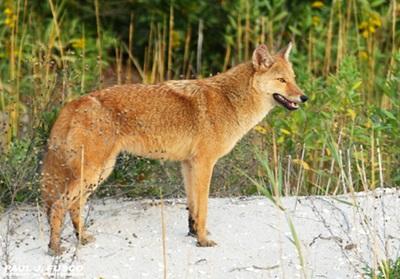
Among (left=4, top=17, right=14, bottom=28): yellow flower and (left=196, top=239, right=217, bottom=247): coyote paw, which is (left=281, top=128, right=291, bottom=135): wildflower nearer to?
(left=196, top=239, right=217, bottom=247): coyote paw

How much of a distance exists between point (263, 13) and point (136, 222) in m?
4.91

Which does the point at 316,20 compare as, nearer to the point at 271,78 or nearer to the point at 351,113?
the point at 351,113

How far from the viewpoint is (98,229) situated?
24.7ft

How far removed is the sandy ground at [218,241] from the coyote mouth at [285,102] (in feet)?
2.34

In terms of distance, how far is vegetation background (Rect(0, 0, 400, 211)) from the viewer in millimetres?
8258

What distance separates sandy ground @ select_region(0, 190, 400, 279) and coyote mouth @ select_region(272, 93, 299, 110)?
2.34 feet

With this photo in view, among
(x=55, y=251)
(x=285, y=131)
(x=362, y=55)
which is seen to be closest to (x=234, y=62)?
(x=362, y=55)

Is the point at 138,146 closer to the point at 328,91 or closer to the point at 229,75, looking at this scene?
the point at 229,75

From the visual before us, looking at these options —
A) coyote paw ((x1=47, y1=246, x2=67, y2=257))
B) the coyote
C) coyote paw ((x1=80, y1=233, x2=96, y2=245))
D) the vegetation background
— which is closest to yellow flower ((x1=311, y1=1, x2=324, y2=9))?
the vegetation background

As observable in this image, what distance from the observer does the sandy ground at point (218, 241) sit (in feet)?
21.5

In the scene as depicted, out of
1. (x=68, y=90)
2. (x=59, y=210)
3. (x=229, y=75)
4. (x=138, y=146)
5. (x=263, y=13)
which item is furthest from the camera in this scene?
(x=263, y=13)

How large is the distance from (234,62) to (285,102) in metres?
3.99

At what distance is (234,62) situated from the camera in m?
11.8

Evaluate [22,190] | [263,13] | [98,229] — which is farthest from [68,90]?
[263,13]
